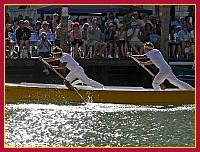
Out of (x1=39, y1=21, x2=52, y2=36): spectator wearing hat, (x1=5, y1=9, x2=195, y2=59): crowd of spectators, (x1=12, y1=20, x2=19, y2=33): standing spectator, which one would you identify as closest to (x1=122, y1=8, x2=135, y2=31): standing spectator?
(x1=5, y1=9, x2=195, y2=59): crowd of spectators

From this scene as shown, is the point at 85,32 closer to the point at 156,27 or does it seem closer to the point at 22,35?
the point at 22,35

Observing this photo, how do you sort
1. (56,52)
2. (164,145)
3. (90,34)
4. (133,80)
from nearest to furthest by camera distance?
(164,145) → (56,52) → (90,34) → (133,80)

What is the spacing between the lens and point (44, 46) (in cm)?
2302

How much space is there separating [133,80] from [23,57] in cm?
370

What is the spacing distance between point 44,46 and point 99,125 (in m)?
8.47

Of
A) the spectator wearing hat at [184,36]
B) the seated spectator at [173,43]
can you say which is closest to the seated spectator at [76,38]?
the seated spectator at [173,43]

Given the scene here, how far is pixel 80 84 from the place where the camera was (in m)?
19.8

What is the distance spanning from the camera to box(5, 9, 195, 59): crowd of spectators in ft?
74.7

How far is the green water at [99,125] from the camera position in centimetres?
1327

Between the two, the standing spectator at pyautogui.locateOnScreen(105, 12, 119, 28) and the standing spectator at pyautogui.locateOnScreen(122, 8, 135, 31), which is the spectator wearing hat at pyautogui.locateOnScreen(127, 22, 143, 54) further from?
the standing spectator at pyautogui.locateOnScreen(105, 12, 119, 28)

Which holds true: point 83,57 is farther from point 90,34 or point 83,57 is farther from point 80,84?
point 80,84

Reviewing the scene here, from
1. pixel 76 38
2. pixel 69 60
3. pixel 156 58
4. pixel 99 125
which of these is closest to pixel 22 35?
pixel 76 38

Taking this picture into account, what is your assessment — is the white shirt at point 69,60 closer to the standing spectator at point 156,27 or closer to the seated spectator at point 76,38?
the seated spectator at point 76,38

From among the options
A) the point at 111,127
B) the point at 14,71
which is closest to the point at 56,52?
the point at 111,127
